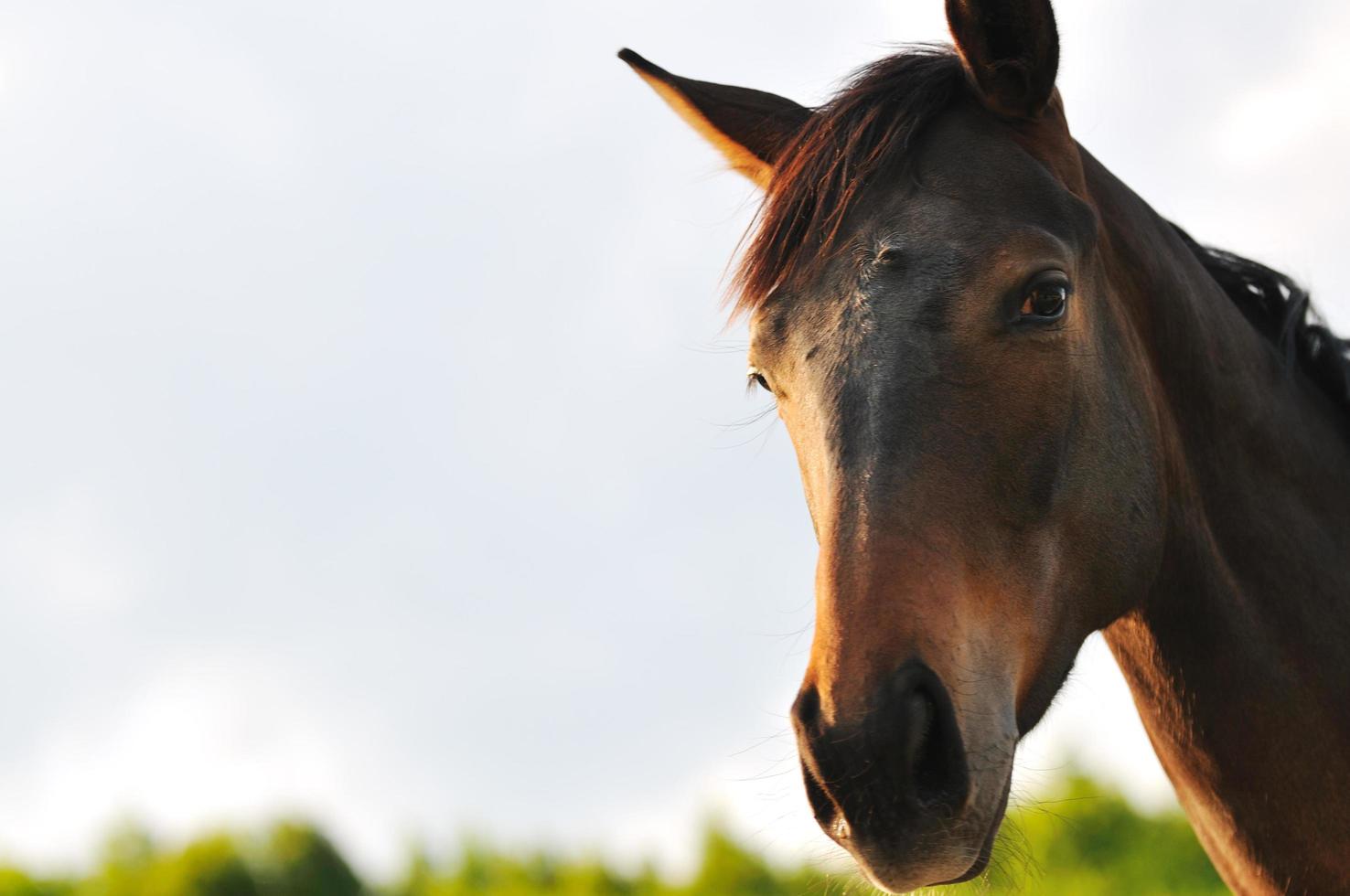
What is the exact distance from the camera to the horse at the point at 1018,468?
248 cm

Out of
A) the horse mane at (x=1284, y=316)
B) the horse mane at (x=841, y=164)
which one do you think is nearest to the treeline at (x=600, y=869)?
the horse mane at (x=1284, y=316)

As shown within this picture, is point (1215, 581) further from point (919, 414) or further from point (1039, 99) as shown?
point (1039, 99)

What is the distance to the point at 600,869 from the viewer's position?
584 inches

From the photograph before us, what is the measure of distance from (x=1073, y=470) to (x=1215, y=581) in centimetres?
67

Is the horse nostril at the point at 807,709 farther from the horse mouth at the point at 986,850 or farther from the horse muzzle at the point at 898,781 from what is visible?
the horse mouth at the point at 986,850

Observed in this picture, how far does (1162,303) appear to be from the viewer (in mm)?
3455

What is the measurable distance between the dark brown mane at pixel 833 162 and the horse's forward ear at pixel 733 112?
1.36ft

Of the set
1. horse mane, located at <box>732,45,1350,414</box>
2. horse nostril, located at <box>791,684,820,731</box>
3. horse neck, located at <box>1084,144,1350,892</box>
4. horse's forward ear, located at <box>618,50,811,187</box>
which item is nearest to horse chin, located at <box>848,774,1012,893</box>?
horse nostril, located at <box>791,684,820,731</box>

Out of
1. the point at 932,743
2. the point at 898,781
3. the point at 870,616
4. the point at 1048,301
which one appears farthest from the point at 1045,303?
the point at 898,781

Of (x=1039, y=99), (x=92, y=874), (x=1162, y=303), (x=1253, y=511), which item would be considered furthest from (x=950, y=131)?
(x=92, y=874)

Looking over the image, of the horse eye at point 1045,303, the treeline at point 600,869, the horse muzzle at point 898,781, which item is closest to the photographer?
the horse muzzle at point 898,781

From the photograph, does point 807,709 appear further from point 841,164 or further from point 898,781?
point 841,164

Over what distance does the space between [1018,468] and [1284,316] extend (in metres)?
1.62

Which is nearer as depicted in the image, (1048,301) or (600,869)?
(1048,301)
